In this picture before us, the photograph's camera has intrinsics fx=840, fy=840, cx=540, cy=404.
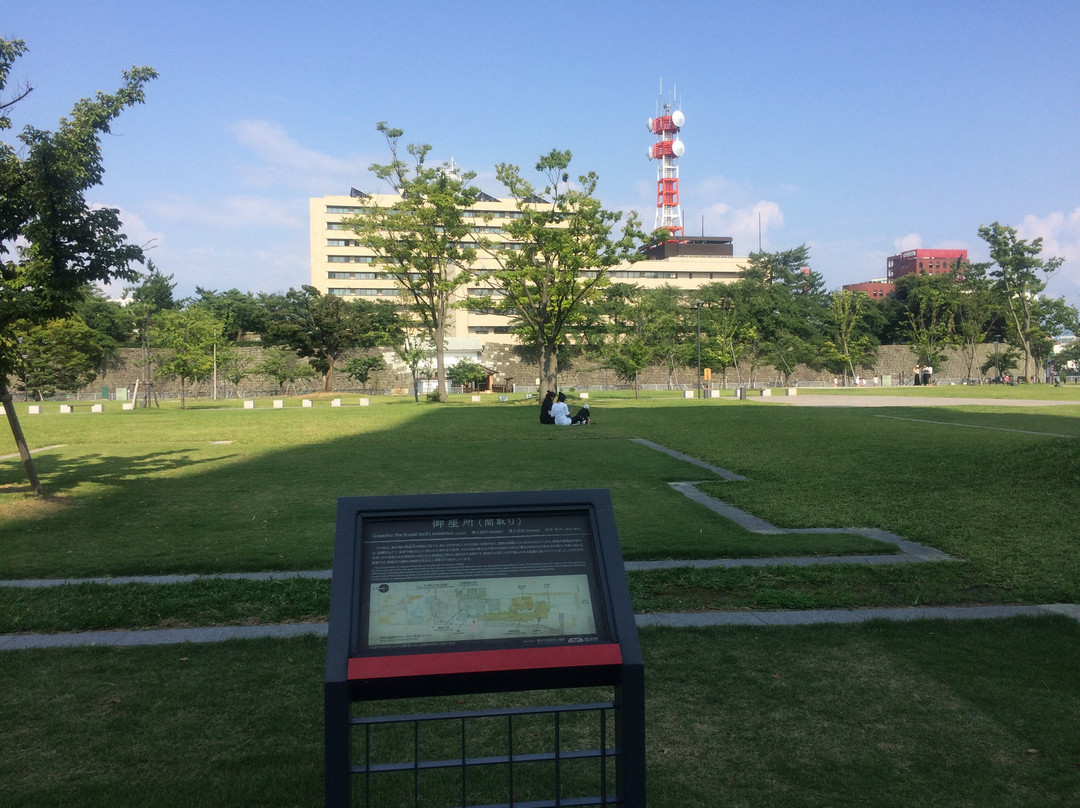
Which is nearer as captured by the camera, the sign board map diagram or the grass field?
the sign board map diagram

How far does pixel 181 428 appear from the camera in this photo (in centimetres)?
2630

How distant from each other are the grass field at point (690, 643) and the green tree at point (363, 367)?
138 feet

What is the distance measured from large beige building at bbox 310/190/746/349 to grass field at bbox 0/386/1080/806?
6344cm

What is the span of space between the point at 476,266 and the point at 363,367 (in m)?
24.9

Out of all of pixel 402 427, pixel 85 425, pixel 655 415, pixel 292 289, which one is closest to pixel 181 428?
pixel 85 425

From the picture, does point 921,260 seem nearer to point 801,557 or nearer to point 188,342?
point 188,342

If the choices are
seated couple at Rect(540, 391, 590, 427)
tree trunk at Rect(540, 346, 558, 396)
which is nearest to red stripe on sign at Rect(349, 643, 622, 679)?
seated couple at Rect(540, 391, 590, 427)

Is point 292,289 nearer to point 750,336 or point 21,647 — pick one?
point 750,336

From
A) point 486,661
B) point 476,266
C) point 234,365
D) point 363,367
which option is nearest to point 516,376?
point 363,367

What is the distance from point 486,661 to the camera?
2857 mm

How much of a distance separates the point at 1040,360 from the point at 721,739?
249 ft

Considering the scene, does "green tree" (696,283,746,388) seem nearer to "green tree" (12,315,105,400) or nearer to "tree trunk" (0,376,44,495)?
"green tree" (12,315,105,400)

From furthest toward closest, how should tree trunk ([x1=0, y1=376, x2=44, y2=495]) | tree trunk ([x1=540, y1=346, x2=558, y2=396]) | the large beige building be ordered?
the large beige building → tree trunk ([x1=540, y1=346, x2=558, y2=396]) → tree trunk ([x1=0, y1=376, x2=44, y2=495])

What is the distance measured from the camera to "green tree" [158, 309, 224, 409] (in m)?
39.5
